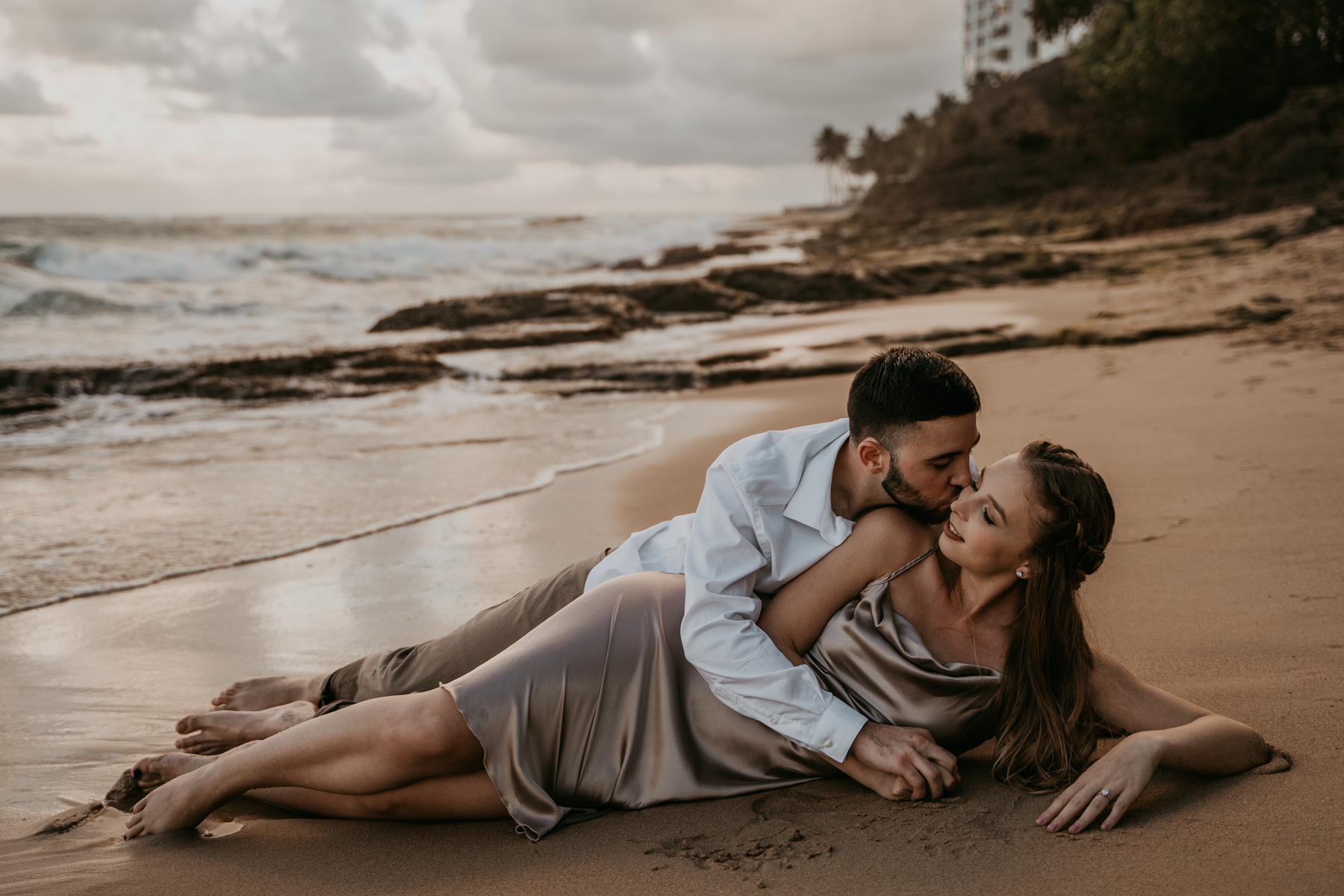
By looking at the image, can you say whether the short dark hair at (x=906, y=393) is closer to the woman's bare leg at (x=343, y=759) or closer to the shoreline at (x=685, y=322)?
the woman's bare leg at (x=343, y=759)

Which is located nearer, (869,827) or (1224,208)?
(869,827)

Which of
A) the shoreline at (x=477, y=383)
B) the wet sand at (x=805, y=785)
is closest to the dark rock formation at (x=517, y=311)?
the shoreline at (x=477, y=383)

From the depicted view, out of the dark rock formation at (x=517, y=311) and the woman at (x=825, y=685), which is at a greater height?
the dark rock formation at (x=517, y=311)

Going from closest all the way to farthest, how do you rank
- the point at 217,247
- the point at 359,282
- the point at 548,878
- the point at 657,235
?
1. the point at 548,878
2. the point at 359,282
3. the point at 217,247
4. the point at 657,235

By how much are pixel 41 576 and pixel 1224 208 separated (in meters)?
21.6

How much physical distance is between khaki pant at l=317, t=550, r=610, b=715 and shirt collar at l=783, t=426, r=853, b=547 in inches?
31.0

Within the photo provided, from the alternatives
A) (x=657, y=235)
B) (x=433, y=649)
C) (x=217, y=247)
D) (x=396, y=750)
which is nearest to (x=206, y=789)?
(x=396, y=750)

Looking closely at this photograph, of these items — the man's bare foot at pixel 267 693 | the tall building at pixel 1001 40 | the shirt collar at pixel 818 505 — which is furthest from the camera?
the tall building at pixel 1001 40

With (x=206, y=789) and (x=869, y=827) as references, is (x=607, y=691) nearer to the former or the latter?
(x=869, y=827)

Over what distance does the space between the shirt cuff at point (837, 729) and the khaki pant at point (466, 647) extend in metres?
0.92

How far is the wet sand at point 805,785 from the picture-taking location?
207cm

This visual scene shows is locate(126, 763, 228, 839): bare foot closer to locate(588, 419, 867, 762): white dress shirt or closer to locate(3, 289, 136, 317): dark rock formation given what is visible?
locate(588, 419, 867, 762): white dress shirt

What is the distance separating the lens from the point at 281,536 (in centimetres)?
523

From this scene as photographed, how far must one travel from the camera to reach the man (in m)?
2.29
